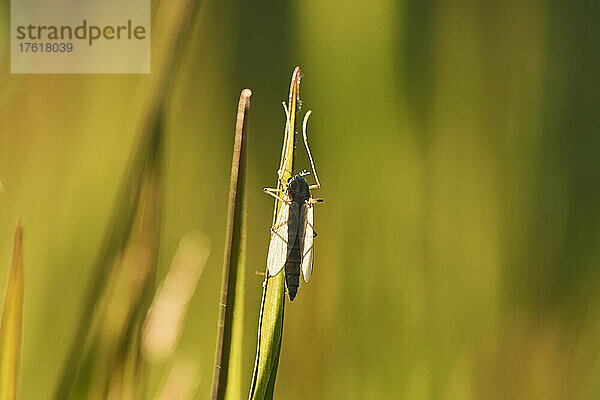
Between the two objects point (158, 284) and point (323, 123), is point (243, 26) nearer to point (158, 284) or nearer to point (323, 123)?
point (323, 123)

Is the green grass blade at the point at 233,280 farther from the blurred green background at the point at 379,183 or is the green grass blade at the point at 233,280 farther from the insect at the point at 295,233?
the blurred green background at the point at 379,183

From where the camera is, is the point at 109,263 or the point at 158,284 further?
the point at 158,284

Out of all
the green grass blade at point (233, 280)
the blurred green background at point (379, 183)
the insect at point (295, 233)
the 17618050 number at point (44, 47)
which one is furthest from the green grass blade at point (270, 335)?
the 17618050 number at point (44, 47)

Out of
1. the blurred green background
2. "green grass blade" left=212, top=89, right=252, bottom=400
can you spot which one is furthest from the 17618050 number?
"green grass blade" left=212, top=89, right=252, bottom=400

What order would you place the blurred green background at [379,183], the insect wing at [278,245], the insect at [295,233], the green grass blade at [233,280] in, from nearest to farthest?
1. the green grass blade at [233,280]
2. the insect wing at [278,245]
3. the insect at [295,233]
4. the blurred green background at [379,183]

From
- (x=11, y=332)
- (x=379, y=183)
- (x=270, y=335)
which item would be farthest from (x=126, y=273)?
(x=379, y=183)

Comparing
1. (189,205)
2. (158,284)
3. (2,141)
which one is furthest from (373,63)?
(2,141)
